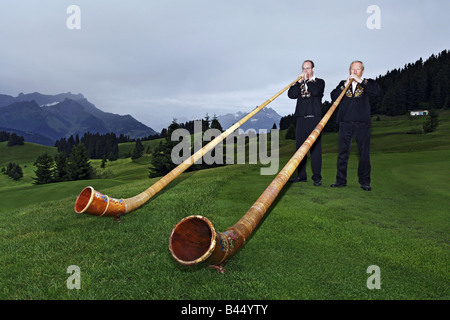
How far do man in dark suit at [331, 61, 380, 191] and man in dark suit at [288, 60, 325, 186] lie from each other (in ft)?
2.03

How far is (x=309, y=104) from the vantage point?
33.2 ft

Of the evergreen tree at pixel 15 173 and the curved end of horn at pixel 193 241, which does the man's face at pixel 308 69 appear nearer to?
the curved end of horn at pixel 193 241

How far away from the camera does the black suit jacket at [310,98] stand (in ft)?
32.6

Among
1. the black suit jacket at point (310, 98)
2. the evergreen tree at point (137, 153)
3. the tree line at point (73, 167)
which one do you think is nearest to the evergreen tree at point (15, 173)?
the evergreen tree at point (137, 153)

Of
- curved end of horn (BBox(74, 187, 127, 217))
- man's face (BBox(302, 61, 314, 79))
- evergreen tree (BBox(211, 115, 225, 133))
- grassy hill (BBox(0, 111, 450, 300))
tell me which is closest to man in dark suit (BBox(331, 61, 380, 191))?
man's face (BBox(302, 61, 314, 79))

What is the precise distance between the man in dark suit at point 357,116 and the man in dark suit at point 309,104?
0.62 meters

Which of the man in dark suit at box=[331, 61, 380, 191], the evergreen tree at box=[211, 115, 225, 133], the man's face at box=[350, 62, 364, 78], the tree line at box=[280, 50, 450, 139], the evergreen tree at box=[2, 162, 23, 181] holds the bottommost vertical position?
the evergreen tree at box=[2, 162, 23, 181]

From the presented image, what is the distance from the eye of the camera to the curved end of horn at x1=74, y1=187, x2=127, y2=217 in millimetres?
4879

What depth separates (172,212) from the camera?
7074 mm

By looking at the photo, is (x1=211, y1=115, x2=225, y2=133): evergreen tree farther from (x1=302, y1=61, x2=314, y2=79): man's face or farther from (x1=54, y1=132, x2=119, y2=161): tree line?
(x1=54, y1=132, x2=119, y2=161): tree line

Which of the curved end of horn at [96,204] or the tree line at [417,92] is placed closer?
the curved end of horn at [96,204]

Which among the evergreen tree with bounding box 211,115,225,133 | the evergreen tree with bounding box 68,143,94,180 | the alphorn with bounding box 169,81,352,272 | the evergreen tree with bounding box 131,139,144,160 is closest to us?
the alphorn with bounding box 169,81,352,272
